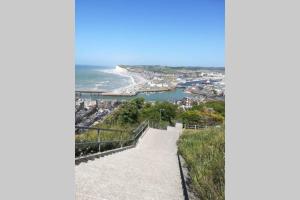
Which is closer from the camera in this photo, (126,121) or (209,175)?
(209,175)

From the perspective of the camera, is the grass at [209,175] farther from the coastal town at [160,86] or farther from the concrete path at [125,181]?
the coastal town at [160,86]

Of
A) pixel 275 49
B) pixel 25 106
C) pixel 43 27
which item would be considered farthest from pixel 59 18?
pixel 275 49

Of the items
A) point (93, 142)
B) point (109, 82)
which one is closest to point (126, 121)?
point (93, 142)

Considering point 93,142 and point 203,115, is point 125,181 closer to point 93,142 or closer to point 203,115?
point 93,142

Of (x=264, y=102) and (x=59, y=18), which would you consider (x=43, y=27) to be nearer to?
(x=59, y=18)

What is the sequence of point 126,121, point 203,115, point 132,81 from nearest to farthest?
point 126,121, point 203,115, point 132,81

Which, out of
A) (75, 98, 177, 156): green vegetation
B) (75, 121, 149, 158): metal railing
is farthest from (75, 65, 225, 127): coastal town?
(75, 121, 149, 158): metal railing

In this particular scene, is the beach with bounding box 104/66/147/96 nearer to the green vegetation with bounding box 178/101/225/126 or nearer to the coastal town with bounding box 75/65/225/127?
the coastal town with bounding box 75/65/225/127

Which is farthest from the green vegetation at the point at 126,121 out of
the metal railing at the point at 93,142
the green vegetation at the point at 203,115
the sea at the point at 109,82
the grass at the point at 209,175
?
the sea at the point at 109,82
